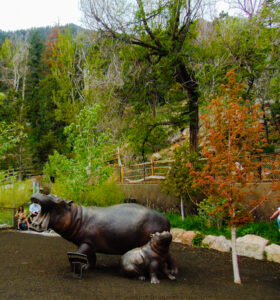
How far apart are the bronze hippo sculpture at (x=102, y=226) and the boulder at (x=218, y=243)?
2.72m

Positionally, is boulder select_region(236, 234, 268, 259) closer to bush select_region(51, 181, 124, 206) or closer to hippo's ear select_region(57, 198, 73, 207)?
hippo's ear select_region(57, 198, 73, 207)

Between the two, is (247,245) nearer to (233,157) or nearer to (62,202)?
(233,157)

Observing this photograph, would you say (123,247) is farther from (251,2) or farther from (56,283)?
(251,2)

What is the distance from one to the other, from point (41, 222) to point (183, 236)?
193 inches

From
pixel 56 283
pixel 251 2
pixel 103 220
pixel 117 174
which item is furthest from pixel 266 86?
pixel 56 283

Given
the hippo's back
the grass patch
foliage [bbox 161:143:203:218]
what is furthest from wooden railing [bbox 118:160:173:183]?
the hippo's back

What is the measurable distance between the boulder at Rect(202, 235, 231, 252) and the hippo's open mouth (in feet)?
15.2

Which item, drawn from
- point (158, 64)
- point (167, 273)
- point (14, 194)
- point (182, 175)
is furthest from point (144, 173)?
point (167, 273)

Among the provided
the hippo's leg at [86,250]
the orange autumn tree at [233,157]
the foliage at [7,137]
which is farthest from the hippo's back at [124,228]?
the foliage at [7,137]

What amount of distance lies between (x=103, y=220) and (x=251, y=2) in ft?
34.4

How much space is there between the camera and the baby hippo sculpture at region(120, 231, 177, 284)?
193 inches

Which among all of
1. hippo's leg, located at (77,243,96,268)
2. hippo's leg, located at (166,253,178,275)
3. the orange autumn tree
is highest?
the orange autumn tree

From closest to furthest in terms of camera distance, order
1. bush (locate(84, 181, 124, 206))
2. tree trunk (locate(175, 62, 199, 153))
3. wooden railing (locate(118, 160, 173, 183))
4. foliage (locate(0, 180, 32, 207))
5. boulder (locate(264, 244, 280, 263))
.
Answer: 1. boulder (locate(264, 244, 280, 263))
2. tree trunk (locate(175, 62, 199, 153))
3. bush (locate(84, 181, 124, 206))
4. wooden railing (locate(118, 160, 173, 183))
5. foliage (locate(0, 180, 32, 207))

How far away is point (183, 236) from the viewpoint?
352 inches
